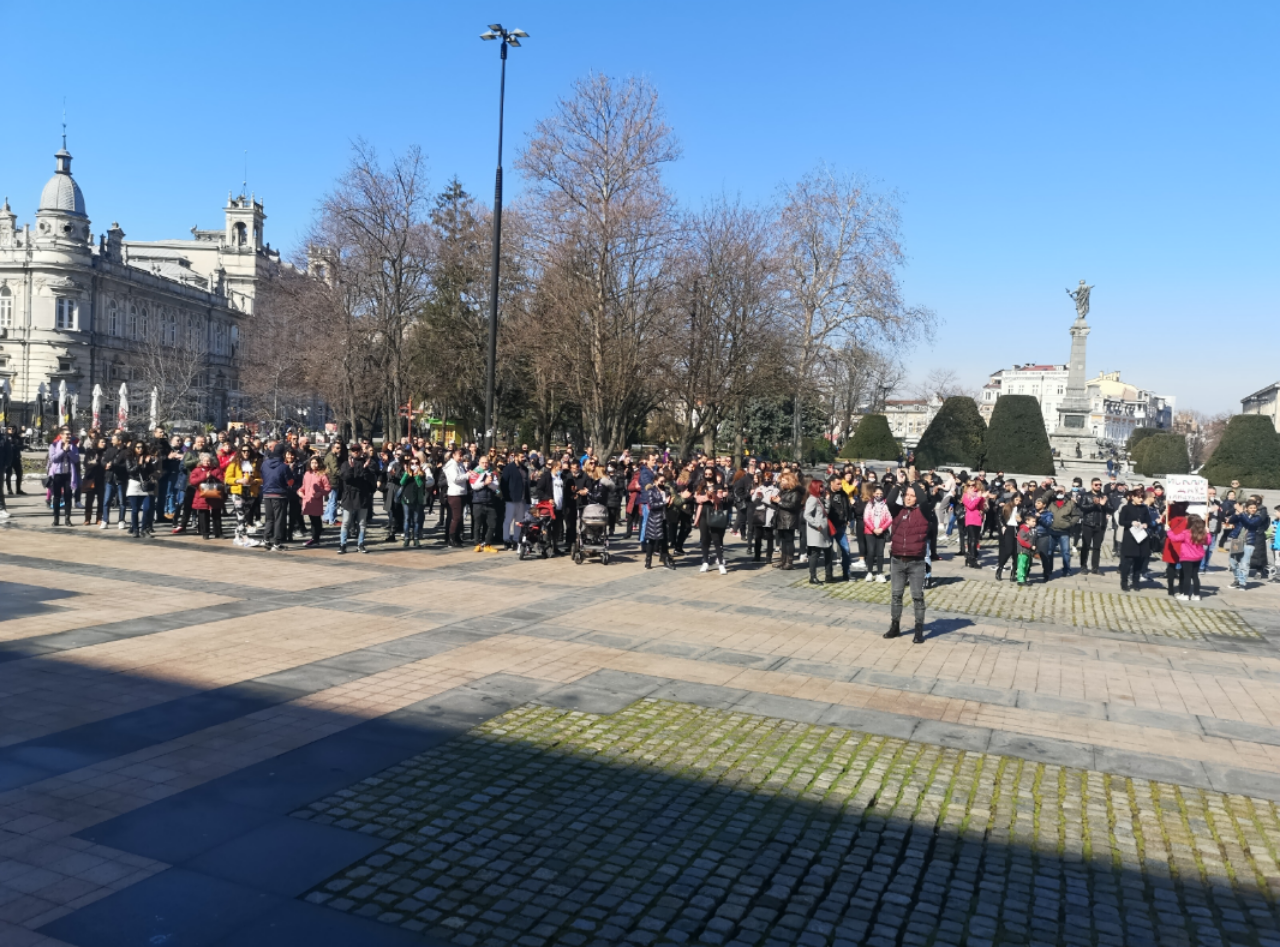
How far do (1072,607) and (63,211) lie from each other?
286 feet

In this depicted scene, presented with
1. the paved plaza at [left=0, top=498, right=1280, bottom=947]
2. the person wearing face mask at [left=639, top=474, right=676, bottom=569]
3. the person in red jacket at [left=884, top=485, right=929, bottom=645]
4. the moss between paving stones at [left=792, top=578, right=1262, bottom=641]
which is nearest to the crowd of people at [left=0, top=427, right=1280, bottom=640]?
the person wearing face mask at [left=639, top=474, right=676, bottom=569]

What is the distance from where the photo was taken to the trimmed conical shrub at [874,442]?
6012 cm

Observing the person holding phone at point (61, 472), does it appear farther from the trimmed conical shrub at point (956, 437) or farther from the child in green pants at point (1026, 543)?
the trimmed conical shrub at point (956, 437)

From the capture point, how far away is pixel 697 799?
21.6ft

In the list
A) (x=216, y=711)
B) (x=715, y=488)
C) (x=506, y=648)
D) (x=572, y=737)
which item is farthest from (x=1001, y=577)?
(x=216, y=711)

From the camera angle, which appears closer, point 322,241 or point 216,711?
point 216,711

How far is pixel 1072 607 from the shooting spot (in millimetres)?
16078

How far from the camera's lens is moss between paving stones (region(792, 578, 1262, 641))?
47.2ft

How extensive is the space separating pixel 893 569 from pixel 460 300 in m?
35.8

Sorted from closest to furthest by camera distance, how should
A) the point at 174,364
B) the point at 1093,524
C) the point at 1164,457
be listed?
the point at 1093,524 < the point at 1164,457 < the point at 174,364

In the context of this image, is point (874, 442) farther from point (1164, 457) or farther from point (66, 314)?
point (66, 314)

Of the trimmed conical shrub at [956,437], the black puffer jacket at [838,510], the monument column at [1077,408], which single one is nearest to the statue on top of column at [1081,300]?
the monument column at [1077,408]

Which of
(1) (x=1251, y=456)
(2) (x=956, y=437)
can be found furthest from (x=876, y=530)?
(1) (x=1251, y=456)

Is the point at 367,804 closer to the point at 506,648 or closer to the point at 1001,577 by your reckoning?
the point at 506,648
